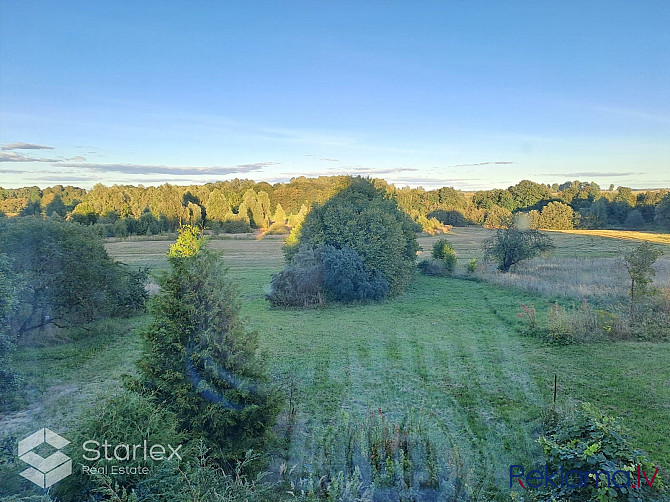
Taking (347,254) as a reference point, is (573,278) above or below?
below

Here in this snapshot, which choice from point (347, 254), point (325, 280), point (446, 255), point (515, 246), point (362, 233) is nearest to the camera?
point (325, 280)

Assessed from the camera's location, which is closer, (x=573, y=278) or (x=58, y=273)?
(x=58, y=273)

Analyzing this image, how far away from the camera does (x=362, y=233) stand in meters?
17.2

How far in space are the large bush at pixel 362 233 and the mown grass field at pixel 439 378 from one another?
3.88 m

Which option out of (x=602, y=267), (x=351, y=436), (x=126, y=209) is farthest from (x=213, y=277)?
(x=126, y=209)

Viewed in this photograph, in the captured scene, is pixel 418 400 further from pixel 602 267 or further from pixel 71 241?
pixel 602 267

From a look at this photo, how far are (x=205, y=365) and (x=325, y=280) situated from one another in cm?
1217

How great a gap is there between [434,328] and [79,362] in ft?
30.1

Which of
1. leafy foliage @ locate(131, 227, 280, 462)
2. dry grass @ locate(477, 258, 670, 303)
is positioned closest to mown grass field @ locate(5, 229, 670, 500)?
leafy foliage @ locate(131, 227, 280, 462)

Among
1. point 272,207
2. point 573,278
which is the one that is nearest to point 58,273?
point 573,278

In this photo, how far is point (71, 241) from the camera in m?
11.1

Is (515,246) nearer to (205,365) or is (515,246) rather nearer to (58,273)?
(58,273)

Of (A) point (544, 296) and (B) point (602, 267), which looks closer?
(A) point (544, 296)

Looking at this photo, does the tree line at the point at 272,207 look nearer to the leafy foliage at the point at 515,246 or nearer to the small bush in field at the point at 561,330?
the leafy foliage at the point at 515,246
